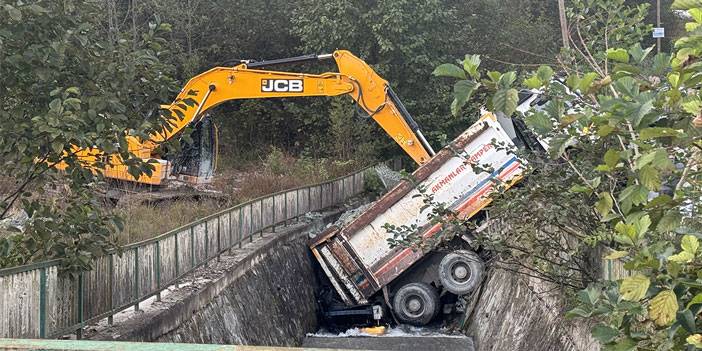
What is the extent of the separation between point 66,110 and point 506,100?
367 cm

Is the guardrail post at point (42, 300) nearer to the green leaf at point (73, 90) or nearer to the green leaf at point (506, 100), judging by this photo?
the green leaf at point (73, 90)

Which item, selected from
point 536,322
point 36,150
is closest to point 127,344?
point 36,150

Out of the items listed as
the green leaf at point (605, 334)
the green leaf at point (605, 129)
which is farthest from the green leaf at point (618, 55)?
the green leaf at point (605, 334)

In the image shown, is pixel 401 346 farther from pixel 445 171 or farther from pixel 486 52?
pixel 486 52

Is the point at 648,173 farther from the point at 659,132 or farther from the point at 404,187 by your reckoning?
the point at 404,187

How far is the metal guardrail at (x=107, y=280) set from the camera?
17.7 feet

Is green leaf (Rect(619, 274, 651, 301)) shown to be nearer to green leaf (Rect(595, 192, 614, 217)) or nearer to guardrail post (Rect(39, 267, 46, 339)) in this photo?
green leaf (Rect(595, 192, 614, 217))

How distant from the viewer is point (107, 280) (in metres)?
6.93

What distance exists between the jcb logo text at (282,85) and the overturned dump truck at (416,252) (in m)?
4.14

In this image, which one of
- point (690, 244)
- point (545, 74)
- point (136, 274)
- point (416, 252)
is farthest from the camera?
point (416, 252)

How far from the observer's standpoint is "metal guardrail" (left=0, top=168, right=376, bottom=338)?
5406 mm

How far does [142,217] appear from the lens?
1252cm

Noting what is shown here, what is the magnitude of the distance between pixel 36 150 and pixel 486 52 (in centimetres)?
2777

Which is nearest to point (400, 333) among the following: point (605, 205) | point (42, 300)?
point (42, 300)
